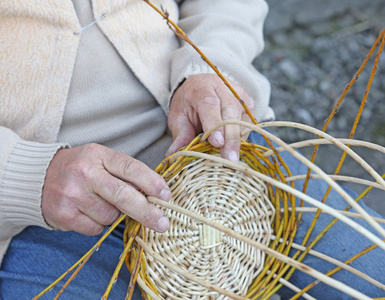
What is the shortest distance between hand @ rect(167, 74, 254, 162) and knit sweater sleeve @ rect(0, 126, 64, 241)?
0.20 metres

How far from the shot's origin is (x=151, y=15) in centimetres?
83

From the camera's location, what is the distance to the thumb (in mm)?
725

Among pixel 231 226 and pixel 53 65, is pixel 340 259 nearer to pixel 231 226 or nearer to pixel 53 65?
pixel 231 226

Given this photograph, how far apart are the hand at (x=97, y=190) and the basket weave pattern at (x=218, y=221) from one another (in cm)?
8

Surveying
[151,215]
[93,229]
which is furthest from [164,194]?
[93,229]

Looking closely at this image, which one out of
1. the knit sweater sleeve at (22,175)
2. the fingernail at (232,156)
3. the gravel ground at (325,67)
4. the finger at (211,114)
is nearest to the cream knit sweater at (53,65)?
the knit sweater sleeve at (22,175)

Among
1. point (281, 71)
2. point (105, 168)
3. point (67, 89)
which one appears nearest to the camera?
point (105, 168)

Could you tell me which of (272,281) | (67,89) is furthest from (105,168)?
(272,281)

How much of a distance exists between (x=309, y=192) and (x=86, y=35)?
1.65 feet

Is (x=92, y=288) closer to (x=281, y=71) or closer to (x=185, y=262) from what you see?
(x=185, y=262)

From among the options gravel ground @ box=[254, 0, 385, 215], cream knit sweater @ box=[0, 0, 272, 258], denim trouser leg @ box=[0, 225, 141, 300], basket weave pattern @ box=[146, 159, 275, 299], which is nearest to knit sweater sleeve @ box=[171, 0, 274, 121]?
cream knit sweater @ box=[0, 0, 272, 258]

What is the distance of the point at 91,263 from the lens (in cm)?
71

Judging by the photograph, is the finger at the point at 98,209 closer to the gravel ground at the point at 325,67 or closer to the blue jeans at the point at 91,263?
the blue jeans at the point at 91,263

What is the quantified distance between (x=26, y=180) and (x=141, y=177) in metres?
0.20
